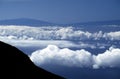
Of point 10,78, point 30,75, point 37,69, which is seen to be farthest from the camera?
point 37,69

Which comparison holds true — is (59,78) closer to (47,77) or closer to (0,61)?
(47,77)

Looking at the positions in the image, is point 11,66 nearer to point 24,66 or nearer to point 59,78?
point 24,66

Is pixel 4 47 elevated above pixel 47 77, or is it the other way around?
pixel 4 47

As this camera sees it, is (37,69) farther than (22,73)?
Yes

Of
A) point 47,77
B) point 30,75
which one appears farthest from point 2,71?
point 47,77

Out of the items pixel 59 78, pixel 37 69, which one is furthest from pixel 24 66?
pixel 59 78

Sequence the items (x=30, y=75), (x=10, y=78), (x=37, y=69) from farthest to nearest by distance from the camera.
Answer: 1. (x=37, y=69)
2. (x=30, y=75)
3. (x=10, y=78)
